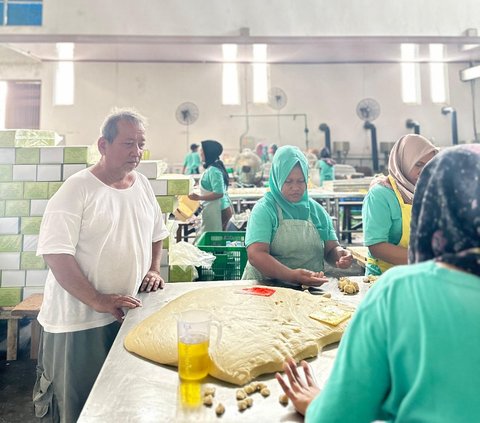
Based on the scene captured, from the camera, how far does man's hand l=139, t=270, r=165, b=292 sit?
5.42ft

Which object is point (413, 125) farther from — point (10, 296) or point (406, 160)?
point (10, 296)

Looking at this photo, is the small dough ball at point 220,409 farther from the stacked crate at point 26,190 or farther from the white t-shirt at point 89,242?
the stacked crate at point 26,190

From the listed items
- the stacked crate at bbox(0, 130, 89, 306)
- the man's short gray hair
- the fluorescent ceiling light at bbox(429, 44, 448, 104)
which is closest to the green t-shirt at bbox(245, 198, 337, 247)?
the man's short gray hair

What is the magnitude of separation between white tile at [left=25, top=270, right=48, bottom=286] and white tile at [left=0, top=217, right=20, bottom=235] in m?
0.31

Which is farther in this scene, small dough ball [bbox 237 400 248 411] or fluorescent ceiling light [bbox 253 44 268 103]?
fluorescent ceiling light [bbox 253 44 268 103]

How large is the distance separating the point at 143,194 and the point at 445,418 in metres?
1.44

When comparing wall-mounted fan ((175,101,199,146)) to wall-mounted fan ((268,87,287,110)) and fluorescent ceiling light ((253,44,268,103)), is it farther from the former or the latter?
wall-mounted fan ((268,87,287,110))

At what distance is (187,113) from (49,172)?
7115 mm

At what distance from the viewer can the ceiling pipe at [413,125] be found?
9.52 metres

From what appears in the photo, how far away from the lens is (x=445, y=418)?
19.8 inches

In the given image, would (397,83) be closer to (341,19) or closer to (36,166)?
(341,19)

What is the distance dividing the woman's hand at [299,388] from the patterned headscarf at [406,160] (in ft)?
3.86

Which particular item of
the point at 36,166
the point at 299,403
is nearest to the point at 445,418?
the point at 299,403

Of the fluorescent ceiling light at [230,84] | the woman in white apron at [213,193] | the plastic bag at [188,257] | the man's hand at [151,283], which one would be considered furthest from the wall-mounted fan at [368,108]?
the man's hand at [151,283]
